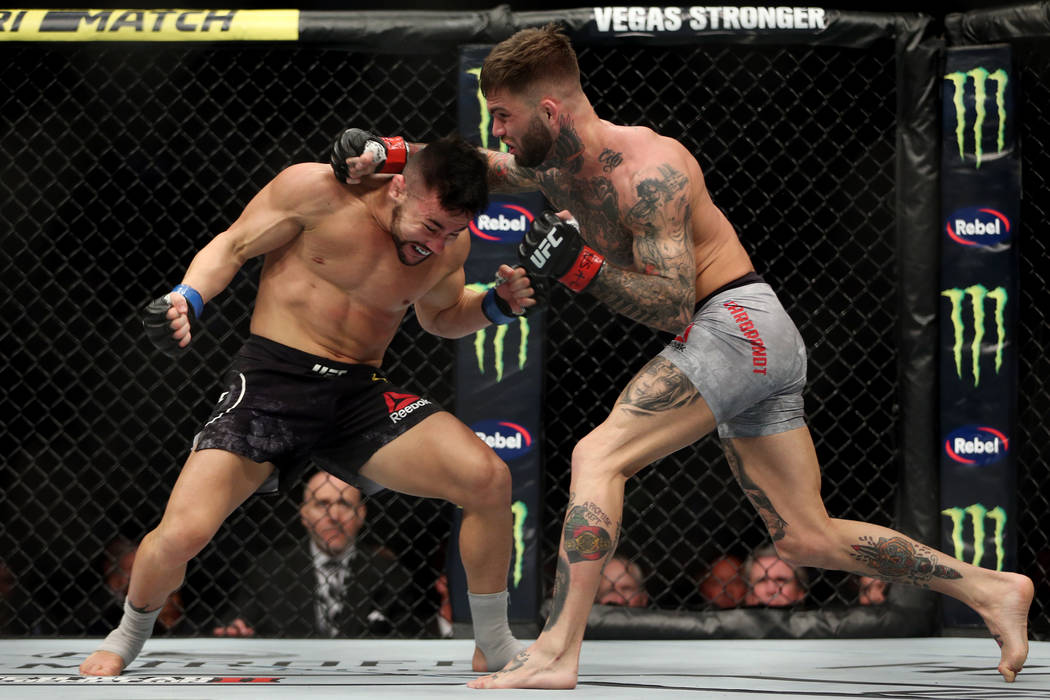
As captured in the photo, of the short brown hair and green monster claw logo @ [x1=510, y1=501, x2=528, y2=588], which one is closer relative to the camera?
the short brown hair

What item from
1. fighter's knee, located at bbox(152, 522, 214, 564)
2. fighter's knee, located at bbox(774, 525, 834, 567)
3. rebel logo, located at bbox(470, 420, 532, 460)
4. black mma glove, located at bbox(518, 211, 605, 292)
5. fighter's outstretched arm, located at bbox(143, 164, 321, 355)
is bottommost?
fighter's knee, located at bbox(774, 525, 834, 567)

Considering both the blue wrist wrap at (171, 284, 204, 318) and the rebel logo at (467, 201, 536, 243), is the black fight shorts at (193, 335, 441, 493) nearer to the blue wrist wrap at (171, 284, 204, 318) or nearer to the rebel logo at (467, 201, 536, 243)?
the blue wrist wrap at (171, 284, 204, 318)

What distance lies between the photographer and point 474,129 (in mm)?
2977

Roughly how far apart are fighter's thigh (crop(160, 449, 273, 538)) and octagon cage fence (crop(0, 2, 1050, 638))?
3.62 feet

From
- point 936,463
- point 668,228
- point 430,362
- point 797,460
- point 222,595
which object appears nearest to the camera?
point 668,228

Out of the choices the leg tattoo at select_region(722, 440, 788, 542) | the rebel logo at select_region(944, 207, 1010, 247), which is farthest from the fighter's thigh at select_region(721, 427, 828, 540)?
the rebel logo at select_region(944, 207, 1010, 247)

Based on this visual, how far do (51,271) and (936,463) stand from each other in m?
2.60

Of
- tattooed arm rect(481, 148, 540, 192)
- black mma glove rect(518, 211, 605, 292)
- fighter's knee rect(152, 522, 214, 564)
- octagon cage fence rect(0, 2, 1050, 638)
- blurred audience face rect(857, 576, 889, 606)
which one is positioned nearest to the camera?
black mma glove rect(518, 211, 605, 292)

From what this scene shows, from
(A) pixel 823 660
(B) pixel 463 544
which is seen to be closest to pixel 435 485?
(B) pixel 463 544

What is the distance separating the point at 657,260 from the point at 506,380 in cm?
106

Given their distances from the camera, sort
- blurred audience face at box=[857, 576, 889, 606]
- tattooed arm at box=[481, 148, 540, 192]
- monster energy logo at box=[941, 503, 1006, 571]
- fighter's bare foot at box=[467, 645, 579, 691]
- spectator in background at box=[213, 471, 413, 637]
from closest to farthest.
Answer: fighter's bare foot at box=[467, 645, 579, 691] → tattooed arm at box=[481, 148, 540, 192] → monster energy logo at box=[941, 503, 1006, 571] → blurred audience face at box=[857, 576, 889, 606] → spectator in background at box=[213, 471, 413, 637]

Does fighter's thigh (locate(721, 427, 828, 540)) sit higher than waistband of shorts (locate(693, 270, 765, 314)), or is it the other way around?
waistband of shorts (locate(693, 270, 765, 314))

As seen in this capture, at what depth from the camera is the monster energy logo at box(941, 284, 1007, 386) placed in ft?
9.55

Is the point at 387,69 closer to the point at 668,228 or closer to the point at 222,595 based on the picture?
the point at 222,595
